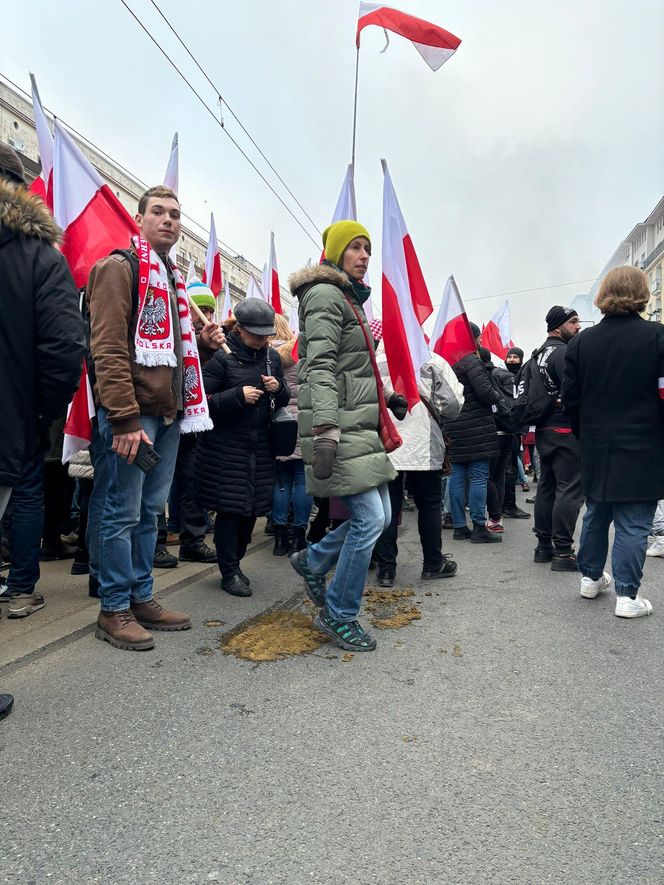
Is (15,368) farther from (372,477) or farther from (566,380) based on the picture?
(566,380)

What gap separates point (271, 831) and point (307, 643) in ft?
5.04

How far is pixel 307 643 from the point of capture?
3330mm

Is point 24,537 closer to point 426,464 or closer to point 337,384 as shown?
point 337,384

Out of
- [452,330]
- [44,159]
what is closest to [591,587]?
[452,330]

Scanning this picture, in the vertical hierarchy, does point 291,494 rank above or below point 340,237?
below

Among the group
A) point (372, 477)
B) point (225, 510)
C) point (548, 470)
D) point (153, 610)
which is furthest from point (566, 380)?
point (153, 610)

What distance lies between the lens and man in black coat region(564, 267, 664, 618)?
390cm

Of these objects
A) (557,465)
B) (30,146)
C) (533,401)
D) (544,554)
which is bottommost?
(544,554)

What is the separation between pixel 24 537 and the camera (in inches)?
147

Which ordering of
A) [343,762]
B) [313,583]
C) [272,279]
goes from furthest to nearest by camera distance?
1. [272,279]
2. [313,583]
3. [343,762]

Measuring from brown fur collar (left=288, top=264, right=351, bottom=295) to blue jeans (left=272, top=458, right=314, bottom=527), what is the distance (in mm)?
2372

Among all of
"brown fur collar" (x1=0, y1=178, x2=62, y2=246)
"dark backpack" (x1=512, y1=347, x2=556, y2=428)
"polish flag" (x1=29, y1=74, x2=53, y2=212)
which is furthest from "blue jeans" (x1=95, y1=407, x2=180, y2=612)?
"dark backpack" (x1=512, y1=347, x2=556, y2=428)

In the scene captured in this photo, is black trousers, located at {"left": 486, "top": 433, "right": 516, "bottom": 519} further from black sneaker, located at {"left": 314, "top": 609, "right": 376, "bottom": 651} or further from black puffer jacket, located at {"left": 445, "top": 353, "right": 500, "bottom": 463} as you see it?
black sneaker, located at {"left": 314, "top": 609, "right": 376, "bottom": 651}

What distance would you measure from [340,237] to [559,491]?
2.90 meters
